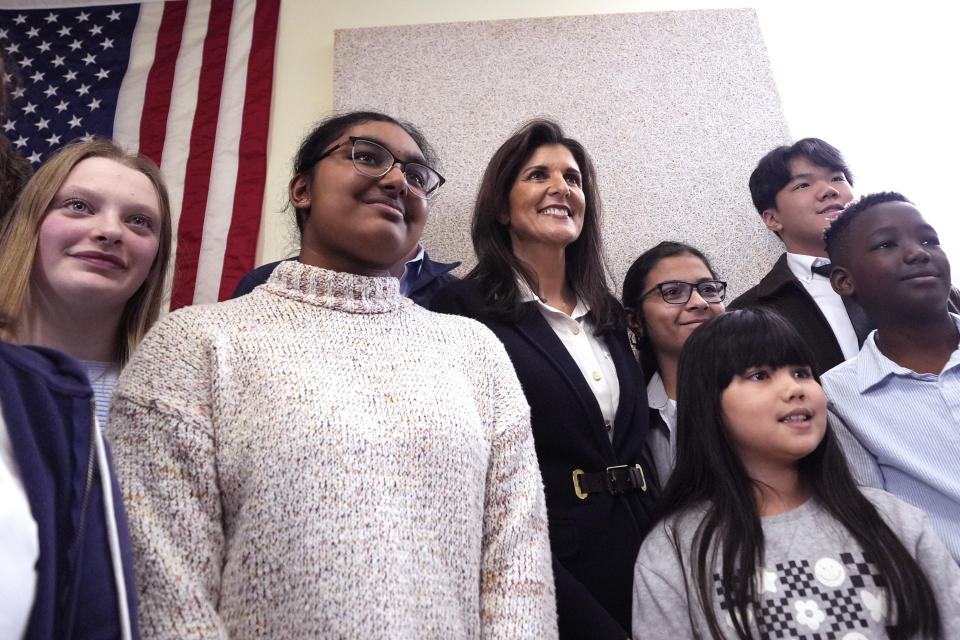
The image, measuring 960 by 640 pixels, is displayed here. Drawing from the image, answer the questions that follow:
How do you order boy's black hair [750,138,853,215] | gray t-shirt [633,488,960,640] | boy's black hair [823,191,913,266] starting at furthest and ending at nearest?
boy's black hair [750,138,853,215], boy's black hair [823,191,913,266], gray t-shirt [633,488,960,640]

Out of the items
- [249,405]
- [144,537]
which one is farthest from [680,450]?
[144,537]

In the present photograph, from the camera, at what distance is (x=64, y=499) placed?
69 cm

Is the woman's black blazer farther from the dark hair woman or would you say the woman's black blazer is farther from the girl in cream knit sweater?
the girl in cream knit sweater

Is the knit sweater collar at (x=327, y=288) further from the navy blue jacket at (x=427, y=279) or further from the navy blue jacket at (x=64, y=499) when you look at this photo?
the navy blue jacket at (x=427, y=279)

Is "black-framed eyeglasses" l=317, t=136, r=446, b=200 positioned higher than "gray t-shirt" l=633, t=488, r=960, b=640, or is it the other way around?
"black-framed eyeglasses" l=317, t=136, r=446, b=200

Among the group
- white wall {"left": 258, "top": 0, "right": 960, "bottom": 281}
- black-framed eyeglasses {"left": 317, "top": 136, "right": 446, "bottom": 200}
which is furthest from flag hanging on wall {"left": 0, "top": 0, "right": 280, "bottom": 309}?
black-framed eyeglasses {"left": 317, "top": 136, "right": 446, "bottom": 200}

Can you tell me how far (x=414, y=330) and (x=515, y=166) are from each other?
777 millimetres

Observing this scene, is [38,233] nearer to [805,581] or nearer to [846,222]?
[805,581]

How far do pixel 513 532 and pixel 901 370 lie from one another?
38.5 inches

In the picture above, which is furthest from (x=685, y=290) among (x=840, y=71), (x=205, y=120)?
(x=205, y=120)

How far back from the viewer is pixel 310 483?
35.2 inches

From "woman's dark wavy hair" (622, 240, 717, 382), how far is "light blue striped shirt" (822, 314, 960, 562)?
45 cm

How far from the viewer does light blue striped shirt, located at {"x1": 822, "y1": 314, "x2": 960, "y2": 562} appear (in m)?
1.33

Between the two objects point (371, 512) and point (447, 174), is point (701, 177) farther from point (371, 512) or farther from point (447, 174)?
point (371, 512)
